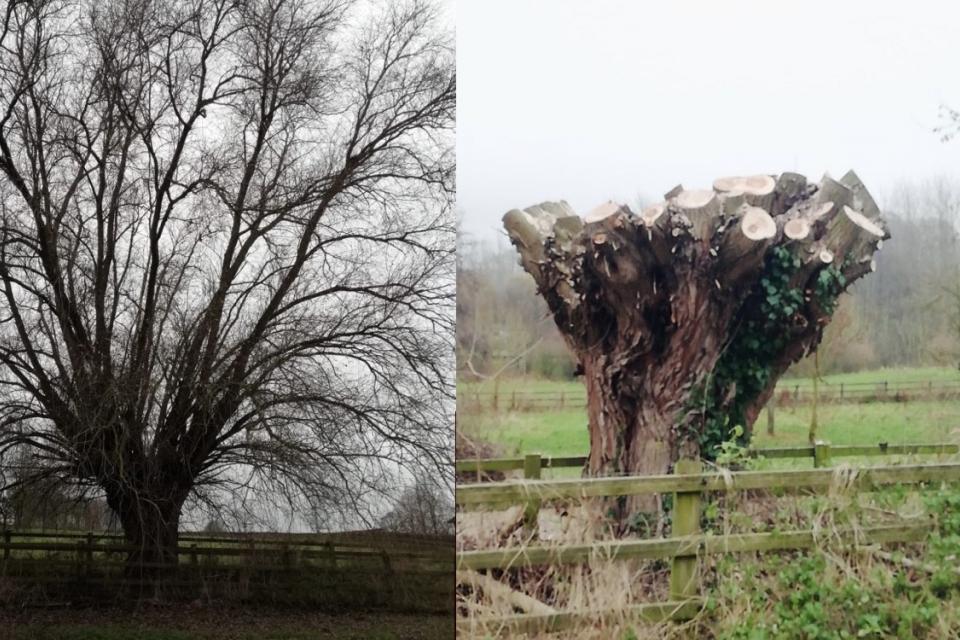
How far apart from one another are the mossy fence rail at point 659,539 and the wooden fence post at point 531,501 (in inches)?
0.5

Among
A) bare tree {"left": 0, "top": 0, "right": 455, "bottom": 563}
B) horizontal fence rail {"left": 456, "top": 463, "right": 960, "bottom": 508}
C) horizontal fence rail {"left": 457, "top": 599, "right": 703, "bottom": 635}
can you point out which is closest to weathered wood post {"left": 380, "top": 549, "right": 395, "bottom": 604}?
bare tree {"left": 0, "top": 0, "right": 455, "bottom": 563}

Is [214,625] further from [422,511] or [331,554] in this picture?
[422,511]

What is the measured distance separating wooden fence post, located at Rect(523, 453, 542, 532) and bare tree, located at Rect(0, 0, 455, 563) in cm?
38

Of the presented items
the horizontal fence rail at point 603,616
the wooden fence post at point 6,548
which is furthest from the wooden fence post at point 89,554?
the horizontal fence rail at point 603,616

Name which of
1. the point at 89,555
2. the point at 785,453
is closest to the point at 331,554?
the point at 89,555

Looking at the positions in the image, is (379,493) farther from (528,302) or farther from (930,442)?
(930,442)

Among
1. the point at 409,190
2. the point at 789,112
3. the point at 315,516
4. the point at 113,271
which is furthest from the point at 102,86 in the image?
the point at 789,112

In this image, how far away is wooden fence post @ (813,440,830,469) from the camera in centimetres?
366

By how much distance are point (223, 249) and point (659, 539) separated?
2.24 meters

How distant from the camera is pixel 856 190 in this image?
3.68m

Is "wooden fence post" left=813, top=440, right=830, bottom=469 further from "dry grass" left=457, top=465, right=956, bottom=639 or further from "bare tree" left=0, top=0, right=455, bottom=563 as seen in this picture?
"bare tree" left=0, top=0, right=455, bottom=563

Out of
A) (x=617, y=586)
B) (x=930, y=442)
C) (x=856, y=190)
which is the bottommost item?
(x=617, y=586)

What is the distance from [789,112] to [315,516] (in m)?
2.68

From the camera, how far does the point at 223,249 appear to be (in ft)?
12.3
